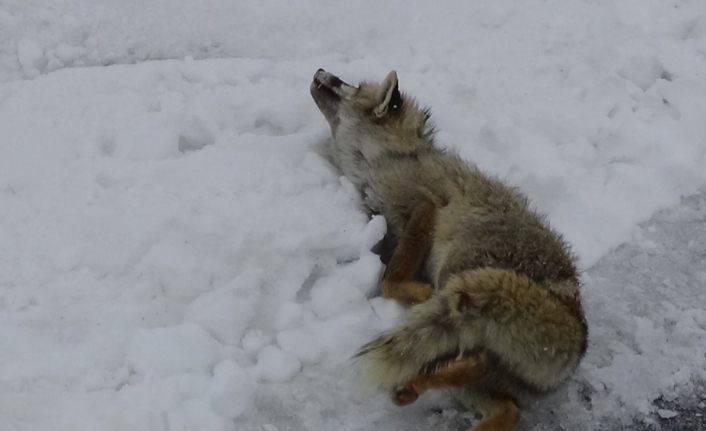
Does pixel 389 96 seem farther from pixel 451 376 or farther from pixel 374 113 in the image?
pixel 451 376

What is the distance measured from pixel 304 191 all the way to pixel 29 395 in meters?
2.42

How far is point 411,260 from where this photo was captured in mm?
Answer: 6273

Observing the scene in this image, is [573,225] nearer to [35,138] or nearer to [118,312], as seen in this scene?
[118,312]

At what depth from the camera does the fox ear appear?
24.1 feet

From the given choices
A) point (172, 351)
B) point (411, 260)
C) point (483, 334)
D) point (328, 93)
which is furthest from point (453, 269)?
point (328, 93)

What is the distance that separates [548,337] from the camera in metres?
4.98

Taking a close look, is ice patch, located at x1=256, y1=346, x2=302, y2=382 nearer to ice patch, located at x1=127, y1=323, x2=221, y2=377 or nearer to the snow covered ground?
the snow covered ground

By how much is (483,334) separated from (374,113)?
3.03 meters

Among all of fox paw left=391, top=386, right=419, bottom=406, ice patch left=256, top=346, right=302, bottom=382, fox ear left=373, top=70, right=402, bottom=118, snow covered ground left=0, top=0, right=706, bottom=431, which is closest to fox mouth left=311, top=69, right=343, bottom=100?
snow covered ground left=0, top=0, right=706, bottom=431

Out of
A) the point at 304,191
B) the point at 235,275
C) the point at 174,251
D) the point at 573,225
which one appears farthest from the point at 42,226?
the point at 573,225

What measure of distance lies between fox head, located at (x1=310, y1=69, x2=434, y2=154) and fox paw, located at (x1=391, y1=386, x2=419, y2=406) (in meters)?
2.59

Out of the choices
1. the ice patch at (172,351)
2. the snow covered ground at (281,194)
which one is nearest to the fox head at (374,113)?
the snow covered ground at (281,194)

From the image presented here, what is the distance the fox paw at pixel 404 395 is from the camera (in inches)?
198

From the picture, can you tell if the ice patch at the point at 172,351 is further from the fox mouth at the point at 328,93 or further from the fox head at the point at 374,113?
the fox mouth at the point at 328,93
